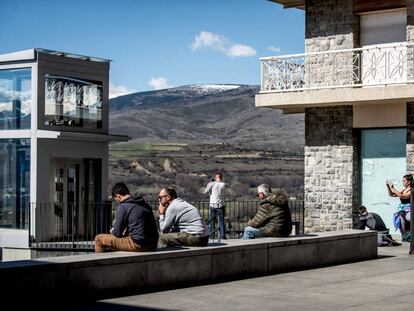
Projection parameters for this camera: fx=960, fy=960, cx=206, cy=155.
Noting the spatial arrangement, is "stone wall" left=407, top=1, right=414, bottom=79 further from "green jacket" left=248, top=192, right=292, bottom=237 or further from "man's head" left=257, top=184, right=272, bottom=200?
"green jacket" left=248, top=192, right=292, bottom=237

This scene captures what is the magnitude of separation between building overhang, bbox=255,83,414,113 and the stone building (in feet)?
0.09

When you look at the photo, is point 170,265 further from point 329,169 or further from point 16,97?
point 329,169

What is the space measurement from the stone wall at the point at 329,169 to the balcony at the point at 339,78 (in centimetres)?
65

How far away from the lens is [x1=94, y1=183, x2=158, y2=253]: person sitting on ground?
12.6 meters

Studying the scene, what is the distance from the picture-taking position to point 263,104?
92.7ft

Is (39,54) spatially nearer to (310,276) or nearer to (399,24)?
(399,24)

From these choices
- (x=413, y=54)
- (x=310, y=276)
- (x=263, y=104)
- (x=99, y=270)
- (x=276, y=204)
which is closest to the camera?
(x=99, y=270)

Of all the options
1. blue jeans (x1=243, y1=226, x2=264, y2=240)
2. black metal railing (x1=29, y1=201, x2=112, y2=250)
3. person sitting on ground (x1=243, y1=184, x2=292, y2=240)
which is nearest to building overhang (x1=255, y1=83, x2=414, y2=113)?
black metal railing (x1=29, y1=201, x2=112, y2=250)

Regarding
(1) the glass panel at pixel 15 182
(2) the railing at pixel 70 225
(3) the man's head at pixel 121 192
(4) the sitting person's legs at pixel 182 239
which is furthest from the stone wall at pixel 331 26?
(3) the man's head at pixel 121 192

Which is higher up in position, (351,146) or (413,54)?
(413,54)

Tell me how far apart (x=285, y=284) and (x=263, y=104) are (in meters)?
14.9

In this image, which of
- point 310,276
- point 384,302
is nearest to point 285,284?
point 310,276

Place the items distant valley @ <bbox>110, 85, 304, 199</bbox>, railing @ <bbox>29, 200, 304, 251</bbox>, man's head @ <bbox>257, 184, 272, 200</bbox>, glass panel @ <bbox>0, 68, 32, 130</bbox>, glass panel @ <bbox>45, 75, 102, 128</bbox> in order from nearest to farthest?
1. man's head @ <bbox>257, 184, 272, 200</bbox>
2. railing @ <bbox>29, 200, 304, 251</bbox>
3. glass panel @ <bbox>0, 68, 32, 130</bbox>
4. glass panel @ <bbox>45, 75, 102, 128</bbox>
5. distant valley @ <bbox>110, 85, 304, 199</bbox>

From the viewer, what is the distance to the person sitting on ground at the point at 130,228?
12.6 m
